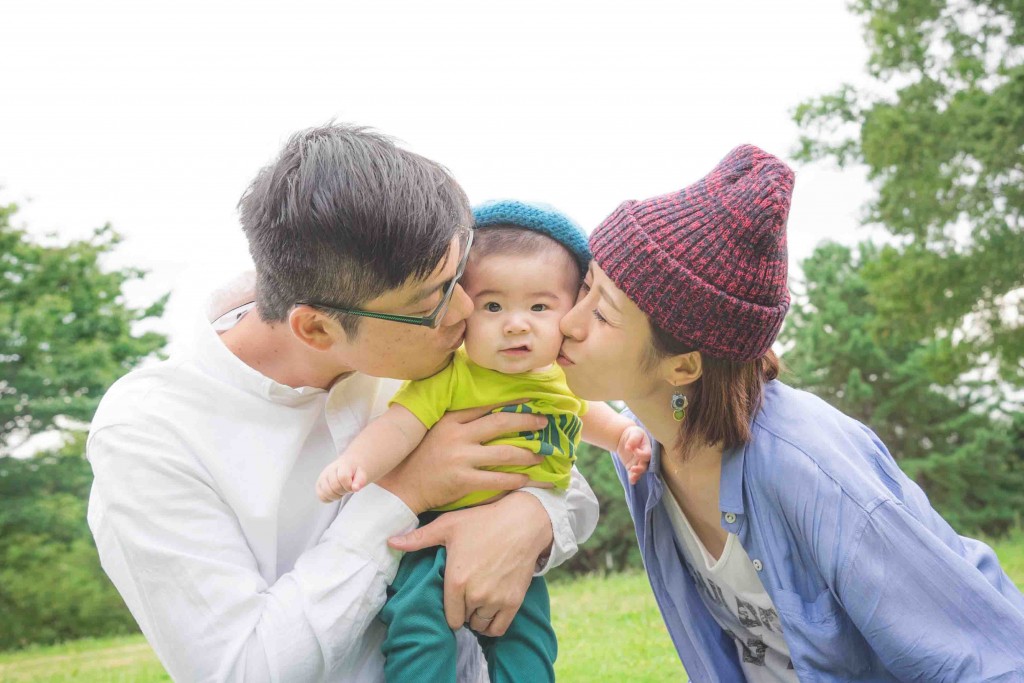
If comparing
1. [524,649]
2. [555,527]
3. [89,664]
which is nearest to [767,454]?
[555,527]

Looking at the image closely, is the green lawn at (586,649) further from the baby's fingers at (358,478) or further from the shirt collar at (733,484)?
the baby's fingers at (358,478)

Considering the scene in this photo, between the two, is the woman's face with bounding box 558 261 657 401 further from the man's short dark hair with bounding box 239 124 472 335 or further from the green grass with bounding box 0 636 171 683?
the green grass with bounding box 0 636 171 683

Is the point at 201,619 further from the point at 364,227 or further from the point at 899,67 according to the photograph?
the point at 899,67

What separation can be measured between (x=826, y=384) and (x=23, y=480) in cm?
1328

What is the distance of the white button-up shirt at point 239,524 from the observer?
2.35 m

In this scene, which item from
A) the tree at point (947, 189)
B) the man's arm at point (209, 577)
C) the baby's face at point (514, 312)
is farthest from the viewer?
the tree at point (947, 189)

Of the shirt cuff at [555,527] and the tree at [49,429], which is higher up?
the shirt cuff at [555,527]

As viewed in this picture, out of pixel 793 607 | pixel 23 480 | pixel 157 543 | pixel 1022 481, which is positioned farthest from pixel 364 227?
pixel 1022 481

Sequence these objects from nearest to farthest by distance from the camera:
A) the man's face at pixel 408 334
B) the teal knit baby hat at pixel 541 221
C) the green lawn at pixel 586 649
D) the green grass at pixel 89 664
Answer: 1. the man's face at pixel 408 334
2. the teal knit baby hat at pixel 541 221
3. the green lawn at pixel 586 649
4. the green grass at pixel 89 664

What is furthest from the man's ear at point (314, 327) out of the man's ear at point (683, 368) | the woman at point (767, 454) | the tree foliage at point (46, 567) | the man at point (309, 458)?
the tree foliage at point (46, 567)

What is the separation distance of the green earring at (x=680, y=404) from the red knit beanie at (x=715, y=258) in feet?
0.56

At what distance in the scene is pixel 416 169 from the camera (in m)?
2.56

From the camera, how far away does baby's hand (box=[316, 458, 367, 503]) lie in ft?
7.92

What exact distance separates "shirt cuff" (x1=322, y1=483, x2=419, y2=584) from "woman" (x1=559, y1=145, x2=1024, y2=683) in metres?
A: 0.60
